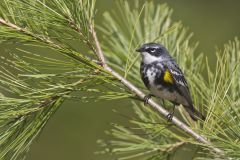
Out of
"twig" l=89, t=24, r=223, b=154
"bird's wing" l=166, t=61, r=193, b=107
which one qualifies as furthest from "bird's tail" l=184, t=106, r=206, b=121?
"twig" l=89, t=24, r=223, b=154

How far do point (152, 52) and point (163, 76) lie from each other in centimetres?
13

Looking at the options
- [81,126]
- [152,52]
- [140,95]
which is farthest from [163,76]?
[81,126]

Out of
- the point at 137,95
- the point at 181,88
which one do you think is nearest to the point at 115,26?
the point at 181,88

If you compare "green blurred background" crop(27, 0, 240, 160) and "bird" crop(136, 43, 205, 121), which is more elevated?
"green blurred background" crop(27, 0, 240, 160)

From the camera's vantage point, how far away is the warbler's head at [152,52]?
2648 mm

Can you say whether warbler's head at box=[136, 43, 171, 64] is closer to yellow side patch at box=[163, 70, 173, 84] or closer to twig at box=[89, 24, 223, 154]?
yellow side patch at box=[163, 70, 173, 84]

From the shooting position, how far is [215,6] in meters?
7.32

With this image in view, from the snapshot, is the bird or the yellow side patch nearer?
the bird

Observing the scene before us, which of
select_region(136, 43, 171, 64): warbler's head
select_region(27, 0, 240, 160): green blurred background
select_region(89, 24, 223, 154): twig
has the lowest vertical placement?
select_region(89, 24, 223, 154): twig

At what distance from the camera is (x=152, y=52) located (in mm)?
2775

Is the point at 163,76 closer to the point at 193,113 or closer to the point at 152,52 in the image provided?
the point at 152,52

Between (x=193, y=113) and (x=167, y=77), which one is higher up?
(x=167, y=77)

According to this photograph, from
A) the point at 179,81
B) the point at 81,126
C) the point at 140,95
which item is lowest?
the point at 140,95

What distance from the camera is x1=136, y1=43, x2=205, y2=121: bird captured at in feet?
8.61
